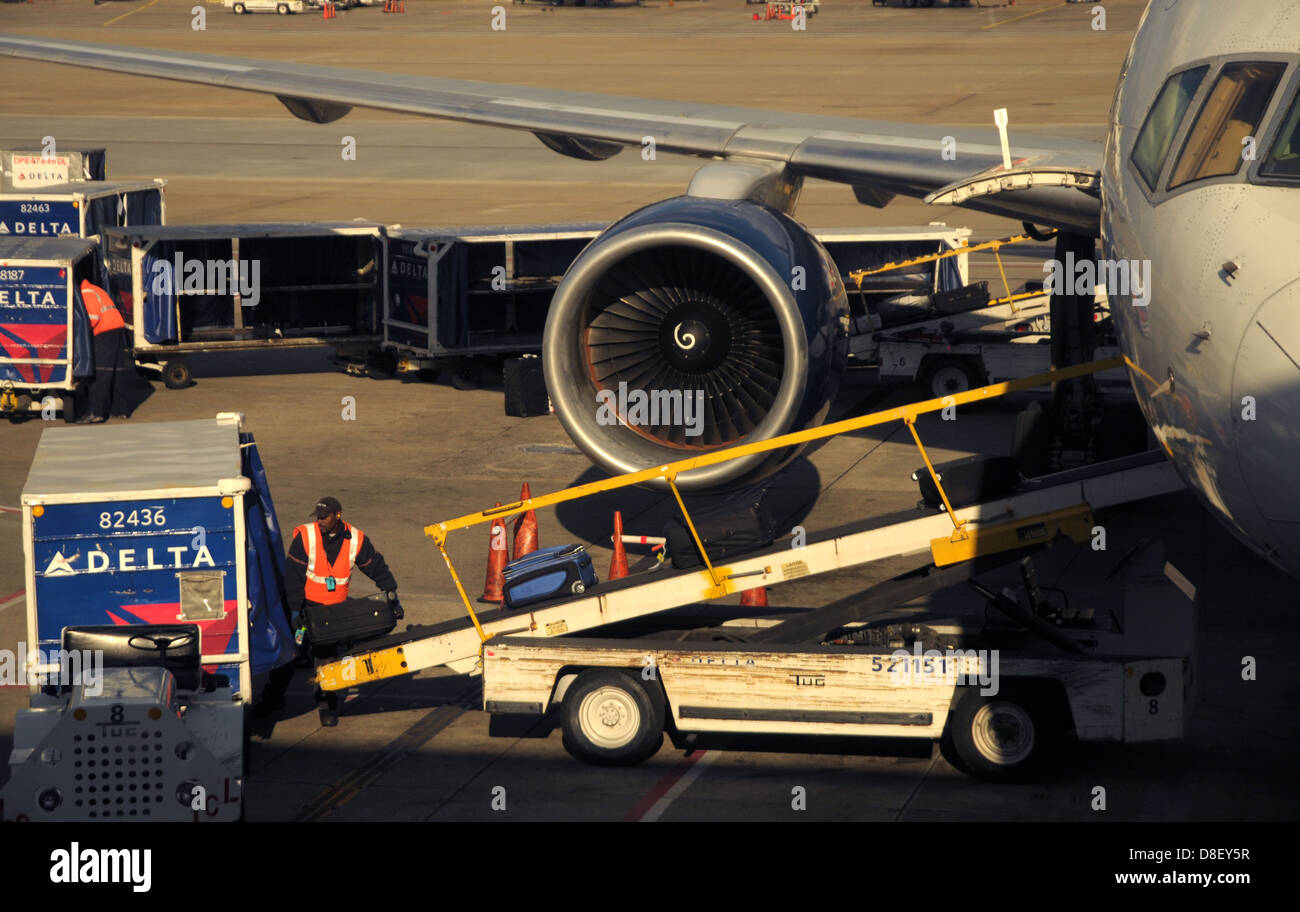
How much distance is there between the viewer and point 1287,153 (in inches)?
289

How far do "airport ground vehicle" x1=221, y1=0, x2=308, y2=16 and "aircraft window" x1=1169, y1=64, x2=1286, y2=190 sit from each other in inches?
3397

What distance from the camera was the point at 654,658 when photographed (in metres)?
10.5

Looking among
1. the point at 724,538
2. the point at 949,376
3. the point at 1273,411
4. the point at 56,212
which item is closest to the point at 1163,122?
the point at 1273,411

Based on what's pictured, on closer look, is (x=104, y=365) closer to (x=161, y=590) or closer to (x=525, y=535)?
(x=525, y=535)

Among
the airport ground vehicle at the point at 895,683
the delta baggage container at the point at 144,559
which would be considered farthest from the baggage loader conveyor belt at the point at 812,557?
the delta baggage container at the point at 144,559

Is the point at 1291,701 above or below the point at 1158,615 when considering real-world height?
below

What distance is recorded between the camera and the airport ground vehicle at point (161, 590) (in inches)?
332

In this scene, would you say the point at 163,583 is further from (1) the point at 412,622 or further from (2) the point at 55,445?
(1) the point at 412,622

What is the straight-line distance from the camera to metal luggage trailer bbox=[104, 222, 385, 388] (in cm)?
2156

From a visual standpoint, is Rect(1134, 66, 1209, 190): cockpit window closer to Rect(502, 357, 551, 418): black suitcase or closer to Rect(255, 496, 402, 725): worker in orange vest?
Rect(255, 496, 402, 725): worker in orange vest

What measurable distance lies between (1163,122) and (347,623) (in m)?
6.31
